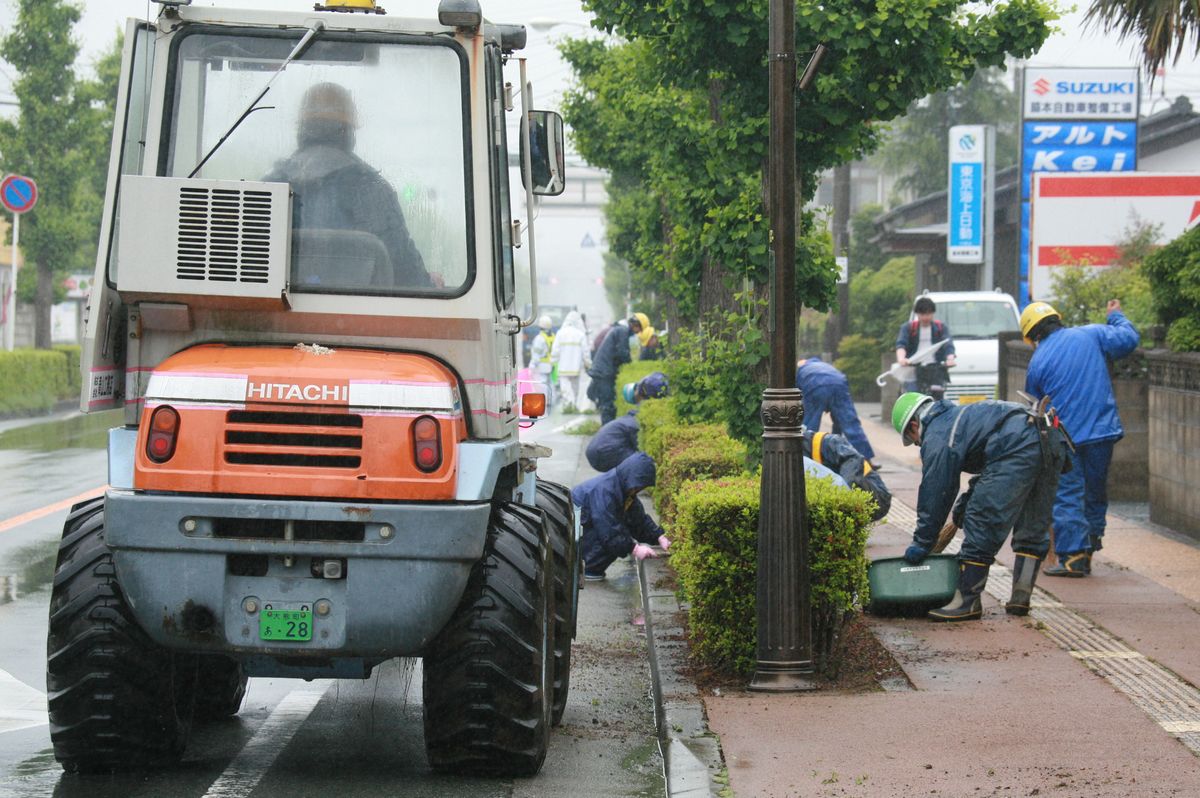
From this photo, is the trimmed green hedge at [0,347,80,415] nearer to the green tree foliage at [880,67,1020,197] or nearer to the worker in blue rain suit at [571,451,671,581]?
the worker in blue rain suit at [571,451,671,581]

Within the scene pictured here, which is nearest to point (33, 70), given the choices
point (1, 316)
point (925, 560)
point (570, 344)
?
point (1, 316)

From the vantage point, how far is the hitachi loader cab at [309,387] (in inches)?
240

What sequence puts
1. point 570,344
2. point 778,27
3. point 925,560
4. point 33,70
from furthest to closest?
point 33,70, point 570,344, point 925,560, point 778,27

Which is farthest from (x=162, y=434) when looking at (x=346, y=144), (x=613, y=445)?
(x=613, y=445)

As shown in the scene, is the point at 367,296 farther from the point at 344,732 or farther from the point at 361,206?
the point at 344,732

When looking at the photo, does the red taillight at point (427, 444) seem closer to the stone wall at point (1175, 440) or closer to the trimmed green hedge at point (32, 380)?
the stone wall at point (1175, 440)

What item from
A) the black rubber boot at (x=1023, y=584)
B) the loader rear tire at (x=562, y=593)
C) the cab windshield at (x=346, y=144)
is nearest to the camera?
the cab windshield at (x=346, y=144)

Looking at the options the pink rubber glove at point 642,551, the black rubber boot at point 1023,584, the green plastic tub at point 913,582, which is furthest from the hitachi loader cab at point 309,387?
the pink rubber glove at point 642,551

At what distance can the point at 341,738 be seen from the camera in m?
7.21

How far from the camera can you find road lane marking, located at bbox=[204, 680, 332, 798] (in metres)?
6.32

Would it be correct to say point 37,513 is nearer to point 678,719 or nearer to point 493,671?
point 678,719

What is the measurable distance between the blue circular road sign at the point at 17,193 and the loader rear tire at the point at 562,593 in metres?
25.9

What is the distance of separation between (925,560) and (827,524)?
160 centimetres

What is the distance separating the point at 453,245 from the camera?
6656 millimetres
